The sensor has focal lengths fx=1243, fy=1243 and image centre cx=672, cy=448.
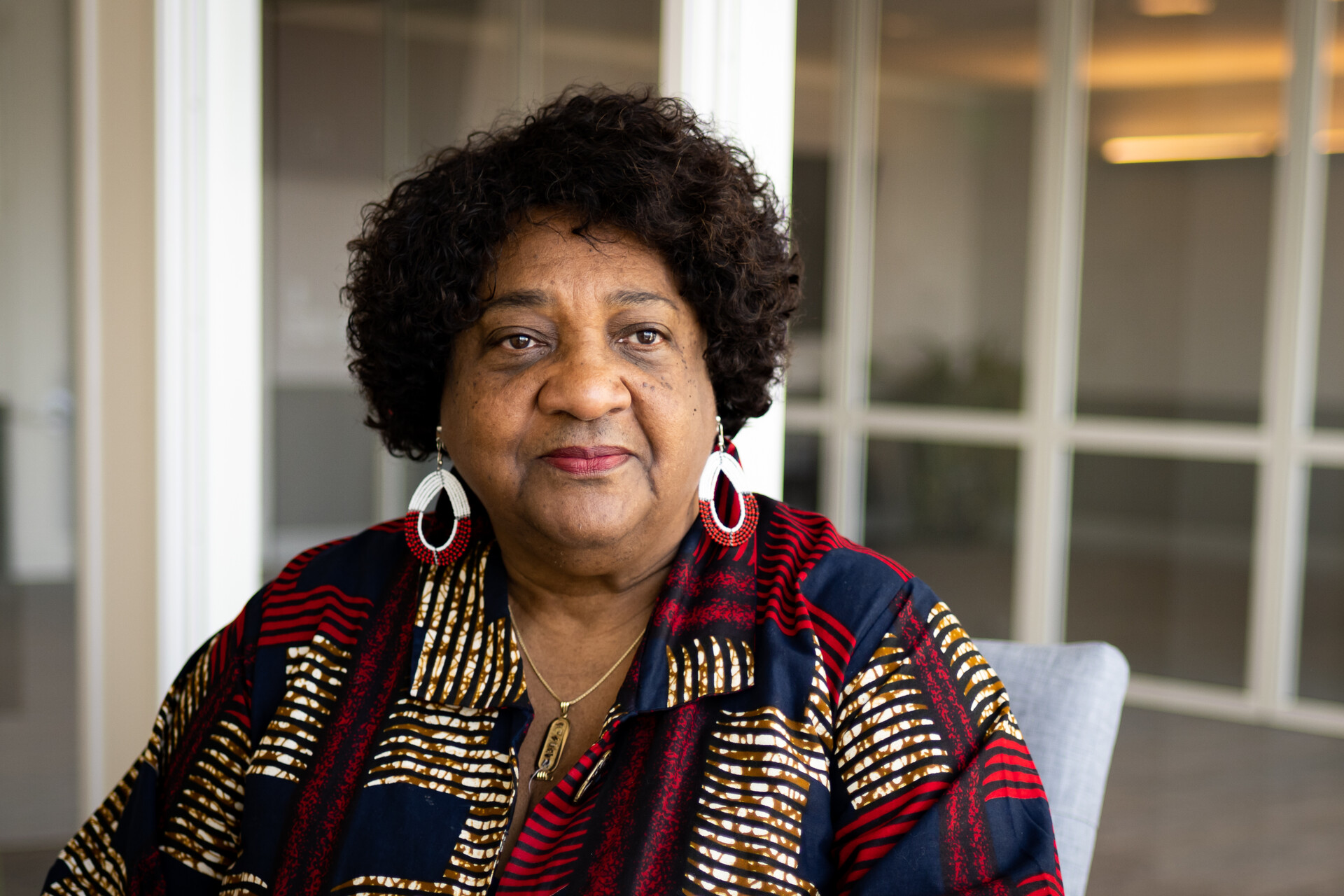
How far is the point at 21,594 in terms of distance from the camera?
10.1 feet

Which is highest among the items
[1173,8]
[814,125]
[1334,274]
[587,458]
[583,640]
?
[1173,8]

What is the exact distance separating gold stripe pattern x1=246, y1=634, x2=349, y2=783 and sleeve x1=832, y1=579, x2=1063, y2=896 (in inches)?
23.3

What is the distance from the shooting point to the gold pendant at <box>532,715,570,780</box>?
133 centimetres

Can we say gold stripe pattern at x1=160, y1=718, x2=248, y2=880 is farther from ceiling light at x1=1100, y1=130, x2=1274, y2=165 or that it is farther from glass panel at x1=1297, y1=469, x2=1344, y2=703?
ceiling light at x1=1100, y1=130, x2=1274, y2=165

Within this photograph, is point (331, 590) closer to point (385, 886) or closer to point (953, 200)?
point (385, 886)

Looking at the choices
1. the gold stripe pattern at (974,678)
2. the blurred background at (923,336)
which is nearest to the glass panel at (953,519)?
the blurred background at (923,336)

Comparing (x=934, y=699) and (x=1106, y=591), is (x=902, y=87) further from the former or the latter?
(x=934, y=699)

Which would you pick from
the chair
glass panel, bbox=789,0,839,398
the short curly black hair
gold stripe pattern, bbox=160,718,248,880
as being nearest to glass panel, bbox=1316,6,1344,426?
glass panel, bbox=789,0,839,398

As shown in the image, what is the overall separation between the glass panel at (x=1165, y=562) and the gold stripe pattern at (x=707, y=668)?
3.93 m

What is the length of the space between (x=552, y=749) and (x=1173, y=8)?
4469mm

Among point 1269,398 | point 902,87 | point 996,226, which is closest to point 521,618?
point 1269,398

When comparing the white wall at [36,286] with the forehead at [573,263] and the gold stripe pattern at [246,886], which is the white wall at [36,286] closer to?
the gold stripe pattern at [246,886]

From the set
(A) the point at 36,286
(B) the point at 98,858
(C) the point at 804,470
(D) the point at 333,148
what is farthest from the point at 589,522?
(C) the point at 804,470

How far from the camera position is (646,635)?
133 centimetres
